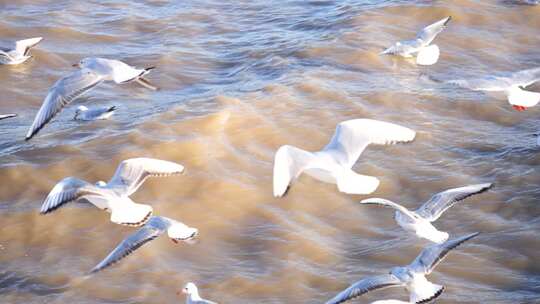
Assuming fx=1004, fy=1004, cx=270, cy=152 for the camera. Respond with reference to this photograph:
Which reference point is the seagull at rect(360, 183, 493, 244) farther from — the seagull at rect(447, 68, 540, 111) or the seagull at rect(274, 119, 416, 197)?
the seagull at rect(447, 68, 540, 111)

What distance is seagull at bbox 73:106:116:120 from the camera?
10492mm

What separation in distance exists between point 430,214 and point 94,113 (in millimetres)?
4129

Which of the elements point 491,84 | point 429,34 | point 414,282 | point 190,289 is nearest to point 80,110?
point 190,289

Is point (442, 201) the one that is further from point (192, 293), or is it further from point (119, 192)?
point (119, 192)

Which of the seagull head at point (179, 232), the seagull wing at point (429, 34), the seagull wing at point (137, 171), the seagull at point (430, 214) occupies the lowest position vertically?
the seagull wing at point (429, 34)

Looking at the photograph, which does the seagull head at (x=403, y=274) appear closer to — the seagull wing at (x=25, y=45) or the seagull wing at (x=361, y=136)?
the seagull wing at (x=361, y=136)

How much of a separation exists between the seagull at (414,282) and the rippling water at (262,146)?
0.48 metres

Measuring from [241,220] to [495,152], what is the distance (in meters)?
2.85

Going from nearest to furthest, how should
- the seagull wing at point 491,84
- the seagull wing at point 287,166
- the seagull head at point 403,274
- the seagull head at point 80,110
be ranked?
the seagull head at point 403,274
the seagull wing at point 287,166
the seagull wing at point 491,84
the seagull head at point 80,110

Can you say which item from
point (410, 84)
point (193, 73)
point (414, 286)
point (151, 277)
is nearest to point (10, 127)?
point (193, 73)

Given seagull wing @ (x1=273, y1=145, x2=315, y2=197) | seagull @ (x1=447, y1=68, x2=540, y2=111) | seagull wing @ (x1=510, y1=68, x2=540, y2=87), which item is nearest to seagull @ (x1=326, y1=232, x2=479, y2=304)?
seagull wing @ (x1=273, y1=145, x2=315, y2=197)

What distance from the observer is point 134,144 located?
9.91 m

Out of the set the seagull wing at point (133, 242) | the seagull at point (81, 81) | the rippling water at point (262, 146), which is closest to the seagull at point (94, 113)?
the rippling water at point (262, 146)

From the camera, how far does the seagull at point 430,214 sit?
25.3ft
